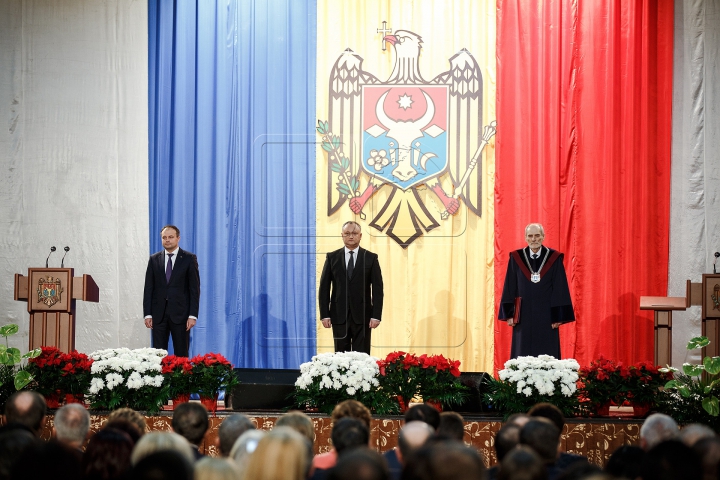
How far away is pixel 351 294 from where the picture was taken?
794 cm

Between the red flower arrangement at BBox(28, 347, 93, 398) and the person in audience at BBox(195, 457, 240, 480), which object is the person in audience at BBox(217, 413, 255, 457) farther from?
the red flower arrangement at BBox(28, 347, 93, 398)

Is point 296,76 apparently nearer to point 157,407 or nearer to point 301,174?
point 301,174

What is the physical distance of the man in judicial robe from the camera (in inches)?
297

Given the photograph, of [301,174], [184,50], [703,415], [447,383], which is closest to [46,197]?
[184,50]

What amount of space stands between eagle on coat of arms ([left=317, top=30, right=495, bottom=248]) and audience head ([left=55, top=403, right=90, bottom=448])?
5.56 meters

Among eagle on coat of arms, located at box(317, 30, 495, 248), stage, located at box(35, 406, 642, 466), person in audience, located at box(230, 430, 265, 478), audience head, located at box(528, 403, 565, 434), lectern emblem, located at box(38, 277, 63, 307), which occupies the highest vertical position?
eagle on coat of arms, located at box(317, 30, 495, 248)

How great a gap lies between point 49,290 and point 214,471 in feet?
18.9

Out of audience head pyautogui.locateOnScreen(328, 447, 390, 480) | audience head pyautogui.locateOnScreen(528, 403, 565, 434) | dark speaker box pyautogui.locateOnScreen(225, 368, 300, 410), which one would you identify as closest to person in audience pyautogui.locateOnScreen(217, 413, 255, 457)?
audience head pyautogui.locateOnScreen(328, 447, 390, 480)

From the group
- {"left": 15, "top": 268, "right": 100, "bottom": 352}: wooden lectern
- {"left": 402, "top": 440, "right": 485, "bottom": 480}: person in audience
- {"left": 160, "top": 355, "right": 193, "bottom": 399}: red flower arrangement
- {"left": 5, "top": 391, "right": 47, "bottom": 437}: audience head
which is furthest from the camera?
{"left": 15, "top": 268, "right": 100, "bottom": 352}: wooden lectern

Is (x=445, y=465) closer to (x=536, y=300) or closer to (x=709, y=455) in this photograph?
(x=709, y=455)

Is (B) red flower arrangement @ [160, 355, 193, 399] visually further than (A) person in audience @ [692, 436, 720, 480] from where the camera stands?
Yes

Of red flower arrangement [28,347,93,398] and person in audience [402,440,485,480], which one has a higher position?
person in audience [402,440,485,480]

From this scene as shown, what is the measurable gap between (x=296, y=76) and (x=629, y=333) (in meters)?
4.42

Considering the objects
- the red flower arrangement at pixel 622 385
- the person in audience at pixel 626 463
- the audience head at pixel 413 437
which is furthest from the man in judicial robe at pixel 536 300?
the person in audience at pixel 626 463
